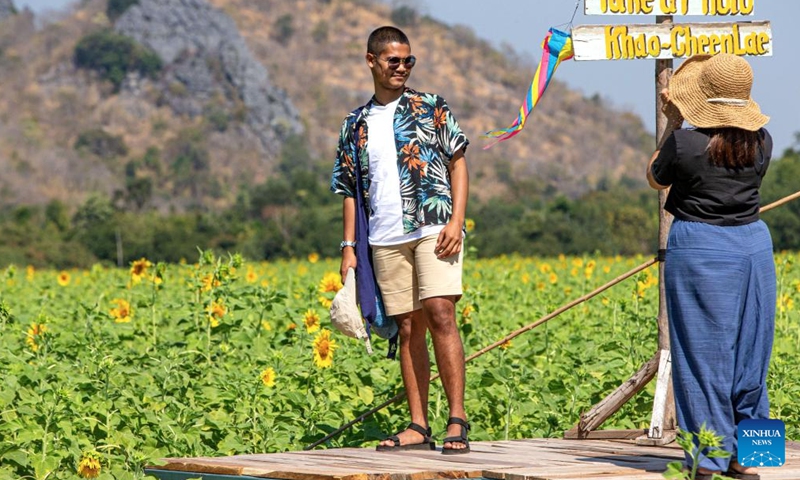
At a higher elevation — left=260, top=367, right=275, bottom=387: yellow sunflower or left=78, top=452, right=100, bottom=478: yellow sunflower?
left=260, top=367, right=275, bottom=387: yellow sunflower

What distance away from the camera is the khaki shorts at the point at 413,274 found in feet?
16.6

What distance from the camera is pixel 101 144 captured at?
11088 centimetres

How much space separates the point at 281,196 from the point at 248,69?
60878 millimetres

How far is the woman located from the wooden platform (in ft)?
0.86

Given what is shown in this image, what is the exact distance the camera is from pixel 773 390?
22.4 ft

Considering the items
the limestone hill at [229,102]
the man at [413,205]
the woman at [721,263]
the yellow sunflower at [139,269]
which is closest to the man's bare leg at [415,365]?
the man at [413,205]

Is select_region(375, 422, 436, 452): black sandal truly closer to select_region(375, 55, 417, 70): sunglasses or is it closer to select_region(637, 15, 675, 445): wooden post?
select_region(637, 15, 675, 445): wooden post

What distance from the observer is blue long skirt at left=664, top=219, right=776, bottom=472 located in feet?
13.7

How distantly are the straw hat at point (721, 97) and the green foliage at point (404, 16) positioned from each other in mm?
136897

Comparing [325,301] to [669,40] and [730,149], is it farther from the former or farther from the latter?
[730,149]

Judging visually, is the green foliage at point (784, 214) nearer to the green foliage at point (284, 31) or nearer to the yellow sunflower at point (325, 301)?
the yellow sunflower at point (325, 301)

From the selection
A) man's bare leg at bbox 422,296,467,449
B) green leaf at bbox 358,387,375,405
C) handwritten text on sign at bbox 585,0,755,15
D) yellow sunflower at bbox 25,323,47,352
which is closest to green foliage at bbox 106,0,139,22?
yellow sunflower at bbox 25,323,47,352

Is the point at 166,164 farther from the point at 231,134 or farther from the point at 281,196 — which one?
the point at 281,196

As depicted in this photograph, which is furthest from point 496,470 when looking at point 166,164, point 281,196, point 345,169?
point 166,164
